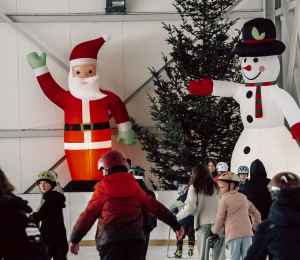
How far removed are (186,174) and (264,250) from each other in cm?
551

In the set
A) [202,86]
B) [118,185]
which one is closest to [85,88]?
[202,86]

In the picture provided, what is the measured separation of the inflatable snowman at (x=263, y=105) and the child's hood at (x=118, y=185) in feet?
13.9

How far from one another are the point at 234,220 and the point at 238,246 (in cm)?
25

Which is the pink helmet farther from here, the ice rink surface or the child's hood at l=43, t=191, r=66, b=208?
the ice rink surface

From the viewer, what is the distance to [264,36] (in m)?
7.10

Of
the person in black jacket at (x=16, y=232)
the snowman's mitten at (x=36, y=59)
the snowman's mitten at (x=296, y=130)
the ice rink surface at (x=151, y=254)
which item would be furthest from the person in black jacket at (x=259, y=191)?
the snowman's mitten at (x=36, y=59)

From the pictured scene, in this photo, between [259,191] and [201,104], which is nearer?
[259,191]

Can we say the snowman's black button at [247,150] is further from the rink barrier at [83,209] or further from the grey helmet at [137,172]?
the grey helmet at [137,172]

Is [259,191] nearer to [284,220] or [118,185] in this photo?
[118,185]

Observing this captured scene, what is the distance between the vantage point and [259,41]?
7109 millimetres

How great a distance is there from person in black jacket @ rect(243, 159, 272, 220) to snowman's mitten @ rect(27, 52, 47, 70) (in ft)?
15.5

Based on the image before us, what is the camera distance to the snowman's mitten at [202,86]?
7461 mm

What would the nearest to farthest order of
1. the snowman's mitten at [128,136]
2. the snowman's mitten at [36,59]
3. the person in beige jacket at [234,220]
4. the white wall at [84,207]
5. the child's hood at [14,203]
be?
1. the child's hood at [14,203]
2. the person in beige jacket at [234,220]
3. the white wall at [84,207]
4. the snowman's mitten at [36,59]
5. the snowman's mitten at [128,136]

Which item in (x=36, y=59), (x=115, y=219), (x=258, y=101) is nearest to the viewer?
(x=115, y=219)
